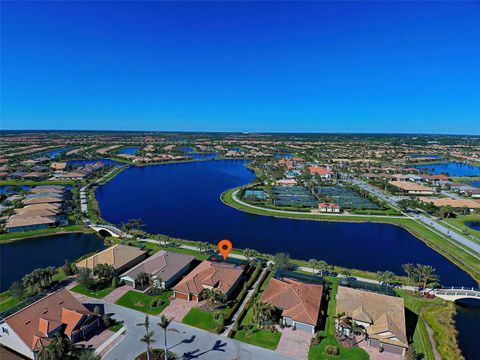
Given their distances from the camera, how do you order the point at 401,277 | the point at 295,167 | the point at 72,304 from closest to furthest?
the point at 72,304
the point at 401,277
the point at 295,167

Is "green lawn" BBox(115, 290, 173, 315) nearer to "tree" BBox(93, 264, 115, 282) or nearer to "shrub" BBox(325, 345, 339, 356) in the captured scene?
"tree" BBox(93, 264, 115, 282)

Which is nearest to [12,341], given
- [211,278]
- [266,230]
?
[211,278]

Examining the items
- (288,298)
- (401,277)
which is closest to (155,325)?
(288,298)

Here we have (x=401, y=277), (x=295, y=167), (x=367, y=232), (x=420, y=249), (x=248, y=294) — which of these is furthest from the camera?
(x=295, y=167)

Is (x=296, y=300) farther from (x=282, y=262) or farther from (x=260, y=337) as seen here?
(x=282, y=262)

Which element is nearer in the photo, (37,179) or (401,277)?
(401,277)

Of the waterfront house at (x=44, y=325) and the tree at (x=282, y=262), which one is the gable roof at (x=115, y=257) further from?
the tree at (x=282, y=262)

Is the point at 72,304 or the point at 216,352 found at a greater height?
the point at 72,304

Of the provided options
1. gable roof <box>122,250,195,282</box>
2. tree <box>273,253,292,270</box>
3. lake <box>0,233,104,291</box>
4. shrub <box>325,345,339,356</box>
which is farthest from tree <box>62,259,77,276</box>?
shrub <box>325,345,339,356</box>

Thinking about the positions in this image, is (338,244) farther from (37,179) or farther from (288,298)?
(37,179)
